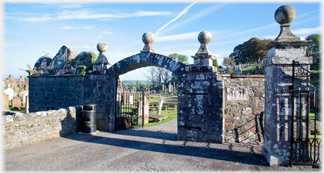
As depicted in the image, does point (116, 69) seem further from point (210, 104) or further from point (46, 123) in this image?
point (210, 104)

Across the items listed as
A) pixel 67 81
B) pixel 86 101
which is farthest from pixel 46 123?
pixel 67 81

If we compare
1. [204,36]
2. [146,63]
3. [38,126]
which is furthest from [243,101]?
[38,126]

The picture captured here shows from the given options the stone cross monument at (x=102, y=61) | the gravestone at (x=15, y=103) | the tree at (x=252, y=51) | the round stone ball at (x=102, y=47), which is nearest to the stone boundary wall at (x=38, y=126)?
the stone cross monument at (x=102, y=61)

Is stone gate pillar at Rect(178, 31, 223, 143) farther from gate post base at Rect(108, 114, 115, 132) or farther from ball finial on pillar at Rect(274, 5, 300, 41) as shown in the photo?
gate post base at Rect(108, 114, 115, 132)

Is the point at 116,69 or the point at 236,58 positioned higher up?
the point at 236,58

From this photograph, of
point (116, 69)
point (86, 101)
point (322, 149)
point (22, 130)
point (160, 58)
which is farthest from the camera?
point (86, 101)

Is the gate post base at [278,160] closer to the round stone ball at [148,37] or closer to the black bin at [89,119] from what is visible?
the round stone ball at [148,37]

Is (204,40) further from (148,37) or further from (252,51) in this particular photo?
(252,51)

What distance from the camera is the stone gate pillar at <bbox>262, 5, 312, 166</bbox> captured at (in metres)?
4.58

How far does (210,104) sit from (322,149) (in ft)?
9.73

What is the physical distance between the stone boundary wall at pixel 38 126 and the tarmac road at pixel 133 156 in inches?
9.5

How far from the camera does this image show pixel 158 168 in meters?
4.68

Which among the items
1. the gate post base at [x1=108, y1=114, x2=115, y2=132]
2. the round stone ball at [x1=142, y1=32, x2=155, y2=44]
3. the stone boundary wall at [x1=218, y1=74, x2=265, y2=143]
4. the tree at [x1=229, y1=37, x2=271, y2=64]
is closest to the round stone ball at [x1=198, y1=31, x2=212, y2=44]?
the stone boundary wall at [x1=218, y1=74, x2=265, y2=143]

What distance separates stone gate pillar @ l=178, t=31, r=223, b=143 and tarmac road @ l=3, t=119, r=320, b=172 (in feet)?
1.37
